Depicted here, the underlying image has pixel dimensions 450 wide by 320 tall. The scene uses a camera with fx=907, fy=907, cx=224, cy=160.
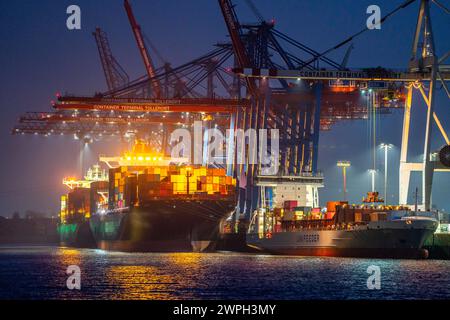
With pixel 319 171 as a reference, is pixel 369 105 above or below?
above

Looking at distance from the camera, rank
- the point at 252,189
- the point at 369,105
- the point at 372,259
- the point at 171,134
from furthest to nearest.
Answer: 1. the point at 171,134
2. the point at 252,189
3. the point at 369,105
4. the point at 372,259

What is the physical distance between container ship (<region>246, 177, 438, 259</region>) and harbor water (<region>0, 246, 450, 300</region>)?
1844 mm

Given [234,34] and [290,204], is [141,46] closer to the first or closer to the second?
[234,34]

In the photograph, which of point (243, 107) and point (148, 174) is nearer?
point (148, 174)

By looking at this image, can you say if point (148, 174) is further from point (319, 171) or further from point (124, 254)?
point (319, 171)

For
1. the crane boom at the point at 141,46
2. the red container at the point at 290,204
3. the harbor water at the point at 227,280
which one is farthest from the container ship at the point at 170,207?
the crane boom at the point at 141,46

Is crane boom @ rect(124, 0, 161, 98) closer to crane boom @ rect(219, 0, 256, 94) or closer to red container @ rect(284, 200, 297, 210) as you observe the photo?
crane boom @ rect(219, 0, 256, 94)

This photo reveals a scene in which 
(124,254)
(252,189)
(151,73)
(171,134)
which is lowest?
(124,254)

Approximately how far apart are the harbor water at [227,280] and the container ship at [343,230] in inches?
72.6

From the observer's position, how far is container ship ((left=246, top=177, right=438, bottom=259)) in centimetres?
7375

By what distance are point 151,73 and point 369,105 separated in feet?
131

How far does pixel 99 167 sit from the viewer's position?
127750 mm
